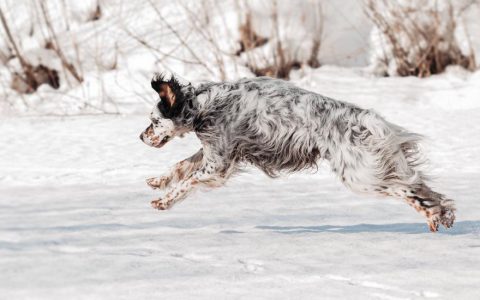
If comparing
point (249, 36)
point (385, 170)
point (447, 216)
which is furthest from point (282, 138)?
point (249, 36)

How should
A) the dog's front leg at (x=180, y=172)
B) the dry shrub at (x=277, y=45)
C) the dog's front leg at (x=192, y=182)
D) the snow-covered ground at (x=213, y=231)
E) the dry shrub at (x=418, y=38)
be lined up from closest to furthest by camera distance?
the snow-covered ground at (x=213, y=231)
the dog's front leg at (x=192, y=182)
the dog's front leg at (x=180, y=172)
the dry shrub at (x=418, y=38)
the dry shrub at (x=277, y=45)

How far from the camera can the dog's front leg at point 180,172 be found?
18.0 ft

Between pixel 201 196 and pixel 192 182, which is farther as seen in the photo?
pixel 201 196

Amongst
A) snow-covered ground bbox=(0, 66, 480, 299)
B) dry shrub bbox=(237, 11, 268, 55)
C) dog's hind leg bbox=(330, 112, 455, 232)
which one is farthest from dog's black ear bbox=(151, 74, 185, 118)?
dry shrub bbox=(237, 11, 268, 55)

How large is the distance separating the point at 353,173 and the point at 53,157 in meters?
3.70

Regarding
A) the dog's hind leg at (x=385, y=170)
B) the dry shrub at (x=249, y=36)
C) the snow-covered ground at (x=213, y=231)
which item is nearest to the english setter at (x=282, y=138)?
the dog's hind leg at (x=385, y=170)

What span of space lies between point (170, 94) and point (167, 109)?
0.09 metres

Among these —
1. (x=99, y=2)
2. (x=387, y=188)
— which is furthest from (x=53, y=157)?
(x=99, y=2)

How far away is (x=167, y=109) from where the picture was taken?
5.32 metres

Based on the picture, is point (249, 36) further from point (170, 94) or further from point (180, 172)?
point (170, 94)

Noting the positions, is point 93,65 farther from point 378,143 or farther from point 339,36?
point 378,143

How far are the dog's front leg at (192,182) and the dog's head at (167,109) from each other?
29 cm

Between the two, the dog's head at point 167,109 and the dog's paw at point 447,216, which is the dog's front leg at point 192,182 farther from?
the dog's paw at point 447,216

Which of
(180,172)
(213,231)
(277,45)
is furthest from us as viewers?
(277,45)
